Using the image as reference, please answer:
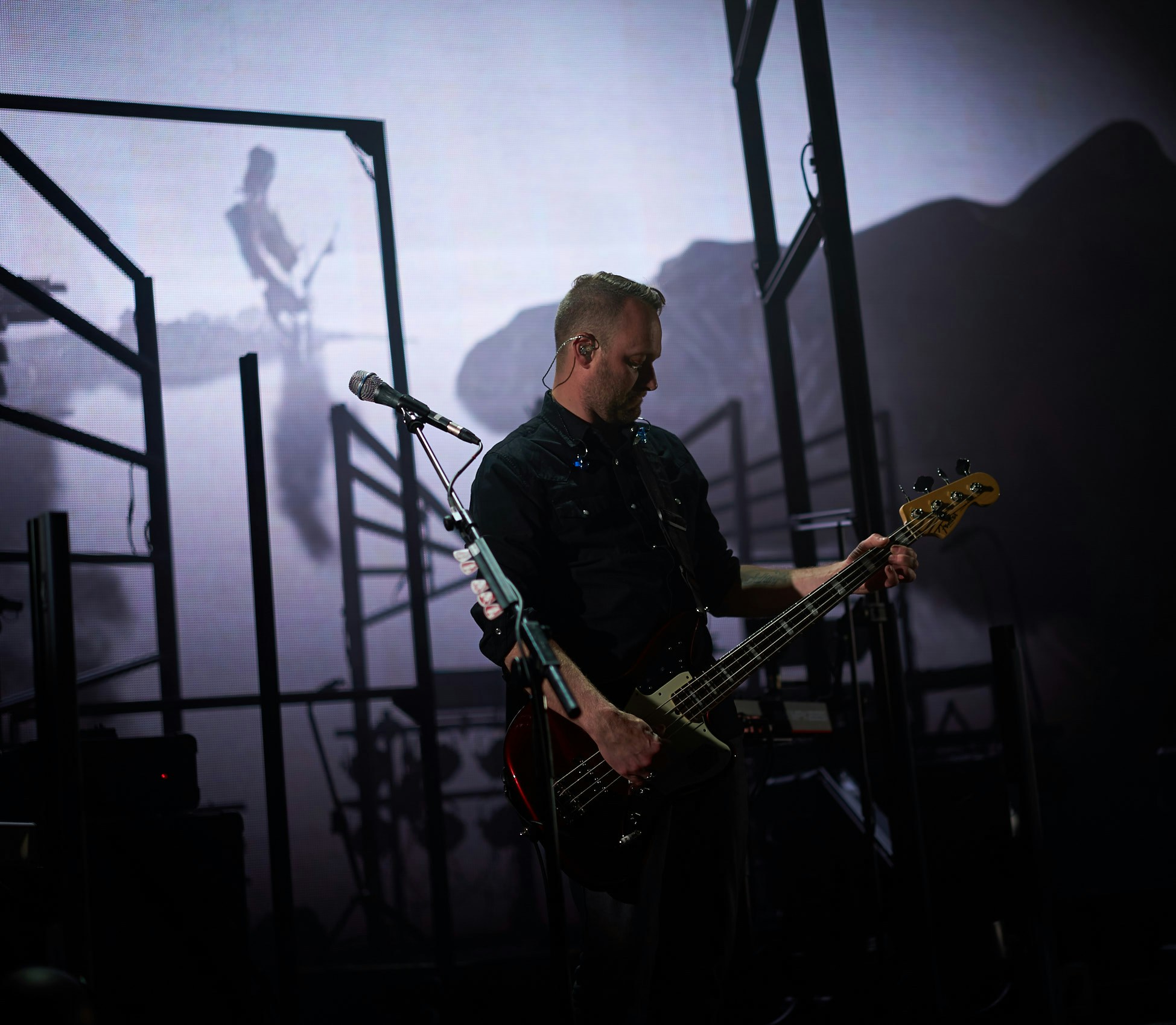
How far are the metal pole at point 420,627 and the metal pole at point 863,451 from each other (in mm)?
1327

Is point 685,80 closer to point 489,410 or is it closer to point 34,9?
point 489,410

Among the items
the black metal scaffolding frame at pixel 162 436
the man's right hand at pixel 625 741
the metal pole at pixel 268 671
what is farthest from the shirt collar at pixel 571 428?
the black metal scaffolding frame at pixel 162 436

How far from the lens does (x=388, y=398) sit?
149cm

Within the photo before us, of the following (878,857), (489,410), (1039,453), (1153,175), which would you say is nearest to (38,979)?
(878,857)

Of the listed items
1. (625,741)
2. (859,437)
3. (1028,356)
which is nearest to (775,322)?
(859,437)

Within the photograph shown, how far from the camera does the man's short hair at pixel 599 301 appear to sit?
1812 mm

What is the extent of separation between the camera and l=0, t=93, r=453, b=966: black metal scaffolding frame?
252 centimetres

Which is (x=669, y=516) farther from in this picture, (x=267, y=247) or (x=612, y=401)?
(x=267, y=247)

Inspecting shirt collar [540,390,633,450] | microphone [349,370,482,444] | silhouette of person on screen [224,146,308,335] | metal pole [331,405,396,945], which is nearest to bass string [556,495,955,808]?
shirt collar [540,390,633,450]

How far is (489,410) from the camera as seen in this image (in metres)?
3.44

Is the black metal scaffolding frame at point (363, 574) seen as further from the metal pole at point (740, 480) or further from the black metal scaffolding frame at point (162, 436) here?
the metal pole at point (740, 480)

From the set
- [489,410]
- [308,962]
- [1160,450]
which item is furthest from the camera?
[1160,450]

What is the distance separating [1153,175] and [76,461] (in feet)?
15.7

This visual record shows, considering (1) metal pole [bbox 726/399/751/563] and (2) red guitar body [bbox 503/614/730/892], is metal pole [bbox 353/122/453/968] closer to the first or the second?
(2) red guitar body [bbox 503/614/730/892]
